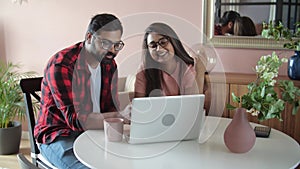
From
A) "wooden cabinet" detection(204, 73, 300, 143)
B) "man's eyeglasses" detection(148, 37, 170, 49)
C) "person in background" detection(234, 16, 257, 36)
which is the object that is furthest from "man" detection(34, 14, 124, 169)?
"person in background" detection(234, 16, 257, 36)

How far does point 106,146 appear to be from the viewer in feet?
5.00

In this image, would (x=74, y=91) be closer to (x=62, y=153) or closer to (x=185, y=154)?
(x=62, y=153)

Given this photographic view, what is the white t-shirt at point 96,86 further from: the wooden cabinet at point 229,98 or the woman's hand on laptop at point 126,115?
the wooden cabinet at point 229,98

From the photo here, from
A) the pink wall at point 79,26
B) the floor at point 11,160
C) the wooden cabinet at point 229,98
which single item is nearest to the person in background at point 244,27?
the pink wall at point 79,26

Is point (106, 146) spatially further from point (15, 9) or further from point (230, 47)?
point (15, 9)

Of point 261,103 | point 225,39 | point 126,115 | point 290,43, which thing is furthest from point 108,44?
point 290,43

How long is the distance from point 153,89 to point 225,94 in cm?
61

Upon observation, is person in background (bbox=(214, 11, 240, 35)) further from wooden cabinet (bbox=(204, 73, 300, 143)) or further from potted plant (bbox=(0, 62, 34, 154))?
potted plant (bbox=(0, 62, 34, 154))

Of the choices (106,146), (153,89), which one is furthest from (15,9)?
(106,146)

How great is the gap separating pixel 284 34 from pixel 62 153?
155 centimetres

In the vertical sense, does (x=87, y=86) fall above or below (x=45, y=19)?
below

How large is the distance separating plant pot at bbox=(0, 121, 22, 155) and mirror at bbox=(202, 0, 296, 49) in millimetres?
1784

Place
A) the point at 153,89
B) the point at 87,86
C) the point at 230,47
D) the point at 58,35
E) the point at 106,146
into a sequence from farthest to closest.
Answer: the point at 58,35 < the point at 230,47 < the point at 153,89 < the point at 87,86 < the point at 106,146

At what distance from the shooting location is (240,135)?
4.70ft
